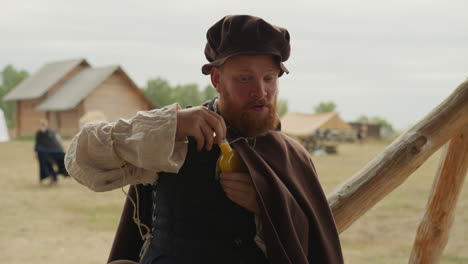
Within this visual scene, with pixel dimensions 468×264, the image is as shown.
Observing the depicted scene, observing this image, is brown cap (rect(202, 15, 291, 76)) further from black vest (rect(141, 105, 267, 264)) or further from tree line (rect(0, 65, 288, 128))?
tree line (rect(0, 65, 288, 128))

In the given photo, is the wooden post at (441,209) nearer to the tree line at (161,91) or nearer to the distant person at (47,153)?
the distant person at (47,153)

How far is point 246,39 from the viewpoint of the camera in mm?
1609

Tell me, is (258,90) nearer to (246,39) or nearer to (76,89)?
(246,39)

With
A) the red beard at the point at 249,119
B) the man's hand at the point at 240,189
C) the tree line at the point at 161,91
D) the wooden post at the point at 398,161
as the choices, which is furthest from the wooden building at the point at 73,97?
the man's hand at the point at 240,189

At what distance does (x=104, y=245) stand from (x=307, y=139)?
20419 mm

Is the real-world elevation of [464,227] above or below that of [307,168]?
below

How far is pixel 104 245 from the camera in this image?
19.7ft

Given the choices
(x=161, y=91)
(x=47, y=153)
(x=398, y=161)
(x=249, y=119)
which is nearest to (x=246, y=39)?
(x=249, y=119)

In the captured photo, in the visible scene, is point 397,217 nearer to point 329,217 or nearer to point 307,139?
point 329,217

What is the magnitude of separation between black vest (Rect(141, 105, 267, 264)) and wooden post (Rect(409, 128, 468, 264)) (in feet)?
5.01

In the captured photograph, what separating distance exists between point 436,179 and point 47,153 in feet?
31.3

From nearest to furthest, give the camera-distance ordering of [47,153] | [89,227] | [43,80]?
[89,227] < [47,153] < [43,80]

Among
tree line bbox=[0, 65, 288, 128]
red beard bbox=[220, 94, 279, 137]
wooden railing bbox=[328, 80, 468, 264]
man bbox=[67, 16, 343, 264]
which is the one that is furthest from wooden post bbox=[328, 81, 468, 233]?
tree line bbox=[0, 65, 288, 128]

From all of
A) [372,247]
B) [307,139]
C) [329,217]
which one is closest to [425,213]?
[329,217]
